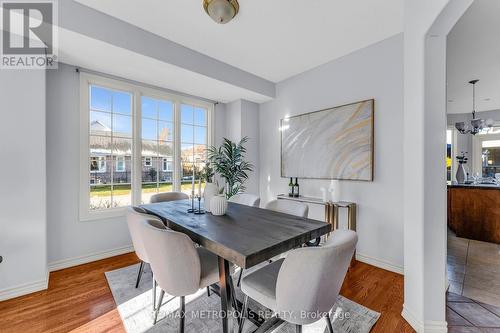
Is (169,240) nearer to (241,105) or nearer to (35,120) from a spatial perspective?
(35,120)

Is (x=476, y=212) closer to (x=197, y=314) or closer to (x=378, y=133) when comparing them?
(x=378, y=133)

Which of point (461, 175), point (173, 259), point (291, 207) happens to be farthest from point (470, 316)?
point (461, 175)

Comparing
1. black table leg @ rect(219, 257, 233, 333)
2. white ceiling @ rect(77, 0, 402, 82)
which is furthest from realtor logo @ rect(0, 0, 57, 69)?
black table leg @ rect(219, 257, 233, 333)

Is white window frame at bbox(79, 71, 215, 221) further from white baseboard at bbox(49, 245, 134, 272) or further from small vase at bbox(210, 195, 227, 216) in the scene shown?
small vase at bbox(210, 195, 227, 216)

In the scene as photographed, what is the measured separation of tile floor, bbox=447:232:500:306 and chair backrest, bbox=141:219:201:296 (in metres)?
2.56

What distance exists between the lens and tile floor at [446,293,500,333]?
1611 millimetres

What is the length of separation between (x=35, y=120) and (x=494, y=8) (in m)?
4.57

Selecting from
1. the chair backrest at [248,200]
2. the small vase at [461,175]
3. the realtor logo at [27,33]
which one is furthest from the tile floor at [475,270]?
the realtor logo at [27,33]

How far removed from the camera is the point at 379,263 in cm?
265

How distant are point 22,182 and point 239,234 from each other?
7.44ft

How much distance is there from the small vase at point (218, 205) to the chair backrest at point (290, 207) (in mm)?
579

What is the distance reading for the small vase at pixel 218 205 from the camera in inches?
77.5

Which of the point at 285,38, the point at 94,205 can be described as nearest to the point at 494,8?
the point at 285,38

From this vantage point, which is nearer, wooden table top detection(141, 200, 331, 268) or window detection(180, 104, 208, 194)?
wooden table top detection(141, 200, 331, 268)
